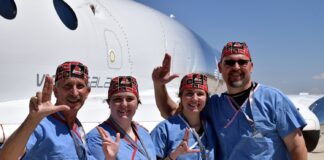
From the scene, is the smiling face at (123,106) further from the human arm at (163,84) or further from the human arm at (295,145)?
the human arm at (295,145)

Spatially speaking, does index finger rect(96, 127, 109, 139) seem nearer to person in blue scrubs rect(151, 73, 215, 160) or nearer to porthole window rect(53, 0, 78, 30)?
person in blue scrubs rect(151, 73, 215, 160)

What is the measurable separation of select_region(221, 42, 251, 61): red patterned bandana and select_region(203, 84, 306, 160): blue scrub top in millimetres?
337

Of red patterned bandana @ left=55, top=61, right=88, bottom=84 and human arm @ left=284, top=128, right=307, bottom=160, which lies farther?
human arm @ left=284, top=128, right=307, bottom=160

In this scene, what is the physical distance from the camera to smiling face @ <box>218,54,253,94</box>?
3.58 meters

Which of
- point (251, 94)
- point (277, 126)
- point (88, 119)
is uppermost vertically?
point (251, 94)

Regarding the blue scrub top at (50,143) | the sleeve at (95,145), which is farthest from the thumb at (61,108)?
the sleeve at (95,145)

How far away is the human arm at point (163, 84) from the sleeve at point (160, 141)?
55cm

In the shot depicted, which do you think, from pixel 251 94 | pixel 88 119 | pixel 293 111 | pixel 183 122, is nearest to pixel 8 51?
pixel 88 119

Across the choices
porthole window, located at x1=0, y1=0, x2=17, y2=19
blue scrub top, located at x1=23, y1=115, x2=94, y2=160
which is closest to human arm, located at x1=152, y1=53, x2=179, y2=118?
blue scrub top, located at x1=23, y1=115, x2=94, y2=160

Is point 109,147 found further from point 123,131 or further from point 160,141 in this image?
point 160,141

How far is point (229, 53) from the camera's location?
3654 millimetres

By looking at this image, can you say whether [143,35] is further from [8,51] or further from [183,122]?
[183,122]

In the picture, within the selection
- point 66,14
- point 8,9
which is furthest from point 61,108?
point 66,14

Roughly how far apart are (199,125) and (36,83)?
2.55 meters
